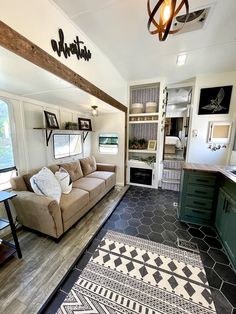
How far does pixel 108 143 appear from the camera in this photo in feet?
13.6

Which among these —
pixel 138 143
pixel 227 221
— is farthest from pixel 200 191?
pixel 138 143

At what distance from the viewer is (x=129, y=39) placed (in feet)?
6.63

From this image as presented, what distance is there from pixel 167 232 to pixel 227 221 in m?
0.84

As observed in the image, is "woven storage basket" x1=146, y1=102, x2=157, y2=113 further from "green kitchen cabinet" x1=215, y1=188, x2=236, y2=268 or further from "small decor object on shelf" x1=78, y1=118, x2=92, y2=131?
"green kitchen cabinet" x1=215, y1=188, x2=236, y2=268

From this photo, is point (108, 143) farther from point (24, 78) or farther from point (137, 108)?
point (24, 78)

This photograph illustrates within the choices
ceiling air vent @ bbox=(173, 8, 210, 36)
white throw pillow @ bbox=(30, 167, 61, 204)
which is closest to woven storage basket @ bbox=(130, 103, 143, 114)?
ceiling air vent @ bbox=(173, 8, 210, 36)

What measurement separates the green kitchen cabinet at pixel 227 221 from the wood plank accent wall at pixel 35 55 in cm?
240

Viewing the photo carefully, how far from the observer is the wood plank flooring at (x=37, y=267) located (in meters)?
1.26

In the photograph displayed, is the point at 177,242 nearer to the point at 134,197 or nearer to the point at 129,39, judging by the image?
the point at 134,197

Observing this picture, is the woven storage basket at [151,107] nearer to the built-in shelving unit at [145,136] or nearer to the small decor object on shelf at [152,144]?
the built-in shelving unit at [145,136]

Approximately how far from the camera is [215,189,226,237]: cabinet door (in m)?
1.91

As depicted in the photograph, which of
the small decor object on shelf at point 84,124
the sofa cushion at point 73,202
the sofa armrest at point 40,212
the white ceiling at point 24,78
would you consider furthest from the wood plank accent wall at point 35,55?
the small decor object on shelf at point 84,124

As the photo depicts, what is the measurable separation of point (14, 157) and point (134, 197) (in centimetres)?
256

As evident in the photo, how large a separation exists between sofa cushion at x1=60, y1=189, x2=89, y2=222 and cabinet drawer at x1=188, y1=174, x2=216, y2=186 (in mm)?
1827
